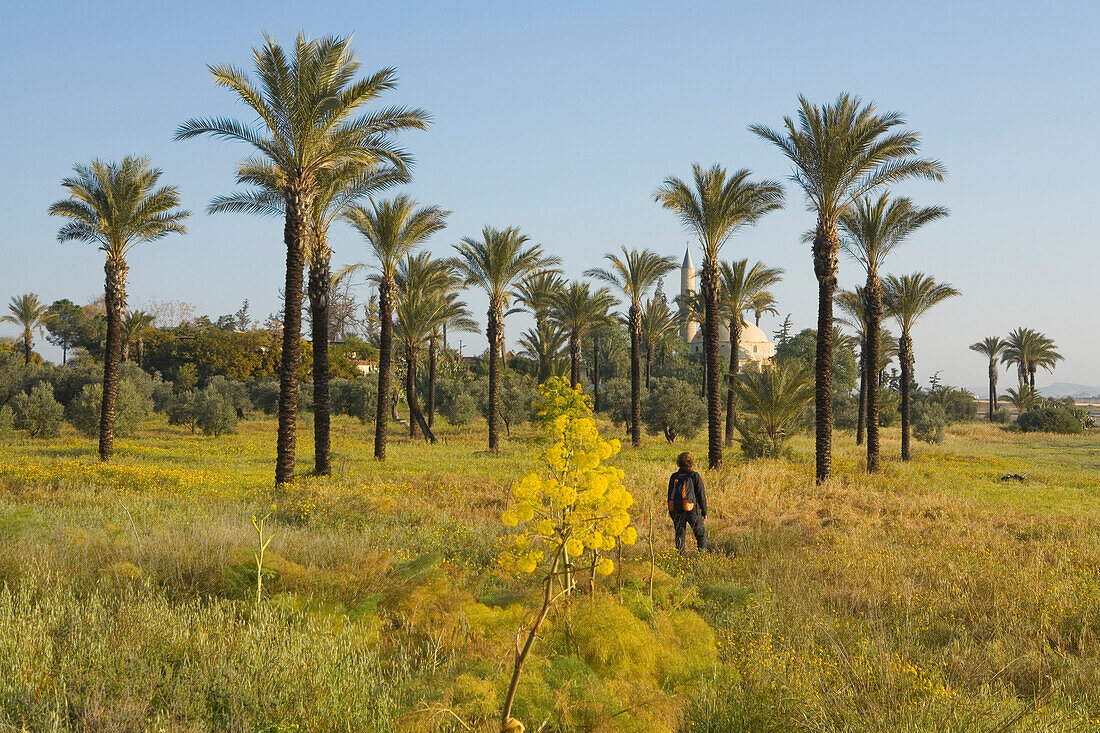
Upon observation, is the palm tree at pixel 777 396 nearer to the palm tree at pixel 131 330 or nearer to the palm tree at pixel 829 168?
the palm tree at pixel 829 168

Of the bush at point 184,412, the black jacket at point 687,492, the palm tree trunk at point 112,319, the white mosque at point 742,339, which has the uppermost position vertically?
the white mosque at point 742,339

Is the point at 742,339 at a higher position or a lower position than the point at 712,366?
higher

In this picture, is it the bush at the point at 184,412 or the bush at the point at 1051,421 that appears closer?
the bush at the point at 184,412

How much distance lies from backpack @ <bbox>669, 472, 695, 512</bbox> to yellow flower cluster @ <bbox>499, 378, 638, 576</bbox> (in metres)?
6.06

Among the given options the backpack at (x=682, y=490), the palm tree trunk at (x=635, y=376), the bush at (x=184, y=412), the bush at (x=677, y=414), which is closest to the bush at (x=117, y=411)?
the bush at (x=184, y=412)

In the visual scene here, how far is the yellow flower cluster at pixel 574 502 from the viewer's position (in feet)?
10.2

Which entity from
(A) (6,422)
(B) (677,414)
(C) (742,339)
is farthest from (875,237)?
(C) (742,339)

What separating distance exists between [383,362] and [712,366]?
429 inches

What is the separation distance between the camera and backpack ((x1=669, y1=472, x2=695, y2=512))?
30.5 ft

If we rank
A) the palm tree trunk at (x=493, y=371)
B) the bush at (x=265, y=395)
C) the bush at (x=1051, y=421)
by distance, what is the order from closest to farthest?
the palm tree trunk at (x=493, y=371), the bush at (x=265, y=395), the bush at (x=1051, y=421)

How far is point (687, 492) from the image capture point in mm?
9352

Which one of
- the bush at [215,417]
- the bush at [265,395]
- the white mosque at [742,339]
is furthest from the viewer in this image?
the white mosque at [742,339]

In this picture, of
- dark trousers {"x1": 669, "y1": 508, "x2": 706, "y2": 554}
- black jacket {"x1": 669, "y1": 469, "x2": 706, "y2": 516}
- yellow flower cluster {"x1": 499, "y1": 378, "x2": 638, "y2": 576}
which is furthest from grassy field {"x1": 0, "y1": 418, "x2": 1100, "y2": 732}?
yellow flower cluster {"x1": 499, "y1": 378, "x2": 638, "y2": 576}

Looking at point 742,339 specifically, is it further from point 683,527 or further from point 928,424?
point 683,527
